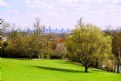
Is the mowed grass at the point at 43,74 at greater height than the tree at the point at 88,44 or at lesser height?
lesser

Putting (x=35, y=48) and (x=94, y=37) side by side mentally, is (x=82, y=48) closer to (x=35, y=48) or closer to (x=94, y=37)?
(x=94, y=37)

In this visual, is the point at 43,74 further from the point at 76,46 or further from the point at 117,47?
the point at 117,47

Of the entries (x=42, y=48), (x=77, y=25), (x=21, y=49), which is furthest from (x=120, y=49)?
(x=77, y=25)

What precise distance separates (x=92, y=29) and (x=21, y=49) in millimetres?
36552

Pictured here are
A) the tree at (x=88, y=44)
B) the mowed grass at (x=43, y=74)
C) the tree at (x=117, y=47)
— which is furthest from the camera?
the tree at (x=117, y=47)

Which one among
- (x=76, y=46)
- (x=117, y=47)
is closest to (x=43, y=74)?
(x=76, y=46)

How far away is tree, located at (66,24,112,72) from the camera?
173 ft

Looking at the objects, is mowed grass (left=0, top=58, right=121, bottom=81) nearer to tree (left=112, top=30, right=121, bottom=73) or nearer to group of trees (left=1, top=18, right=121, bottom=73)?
group of trees (left=1, top=18, right=121, bottom=73)

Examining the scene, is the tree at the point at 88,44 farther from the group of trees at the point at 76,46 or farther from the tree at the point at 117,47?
the tree at the point at 117,47

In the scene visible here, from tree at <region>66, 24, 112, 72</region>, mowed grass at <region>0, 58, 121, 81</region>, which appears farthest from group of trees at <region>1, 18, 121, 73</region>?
mowed grass at <region>0, 58, 121, 81</region>

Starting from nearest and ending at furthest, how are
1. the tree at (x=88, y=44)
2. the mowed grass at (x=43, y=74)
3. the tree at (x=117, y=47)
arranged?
the mowed grass at (x=43, y=74)
the tree at (x=88, y=44)
the tree at (x=117, y=47)

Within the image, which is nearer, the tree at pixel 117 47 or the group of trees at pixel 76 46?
the group of trees at pixel 76 46

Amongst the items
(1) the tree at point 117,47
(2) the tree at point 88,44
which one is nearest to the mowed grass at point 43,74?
(2) the tree at point 88,44

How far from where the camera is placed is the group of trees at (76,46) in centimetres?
5291
